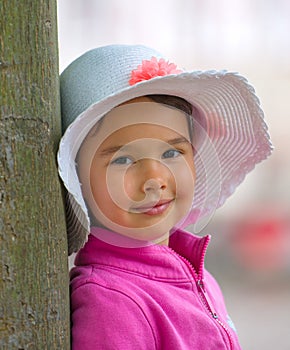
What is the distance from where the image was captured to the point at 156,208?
4.20 ft

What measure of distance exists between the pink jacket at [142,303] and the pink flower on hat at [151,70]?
281 mm

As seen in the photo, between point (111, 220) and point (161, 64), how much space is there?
279 millimetres

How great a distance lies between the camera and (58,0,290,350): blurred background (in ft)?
14.0

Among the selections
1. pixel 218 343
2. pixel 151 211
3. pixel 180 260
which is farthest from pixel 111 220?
pixel 218 343

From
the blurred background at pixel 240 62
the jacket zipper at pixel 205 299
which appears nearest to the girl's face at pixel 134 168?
the jacket zipper at pixel 205 299

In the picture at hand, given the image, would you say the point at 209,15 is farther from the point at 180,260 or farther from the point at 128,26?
the point at 180,260

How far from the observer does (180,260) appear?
1382 mm

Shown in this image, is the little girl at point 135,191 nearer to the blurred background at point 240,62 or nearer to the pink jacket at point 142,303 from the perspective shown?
the pink jacket at point 142,303

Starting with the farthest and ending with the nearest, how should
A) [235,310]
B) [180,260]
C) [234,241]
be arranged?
[234,241]
[235,310]
[180,260]

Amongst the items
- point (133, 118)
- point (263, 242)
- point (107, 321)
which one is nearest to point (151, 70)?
point (133, 118)

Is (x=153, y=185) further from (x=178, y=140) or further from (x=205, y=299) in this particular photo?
(x=205, y=299)

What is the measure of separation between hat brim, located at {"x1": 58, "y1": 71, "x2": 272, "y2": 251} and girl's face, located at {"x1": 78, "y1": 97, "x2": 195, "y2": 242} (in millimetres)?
33

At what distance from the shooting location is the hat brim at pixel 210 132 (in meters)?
1.19

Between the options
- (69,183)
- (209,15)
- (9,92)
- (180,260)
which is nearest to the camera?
(9,92)
